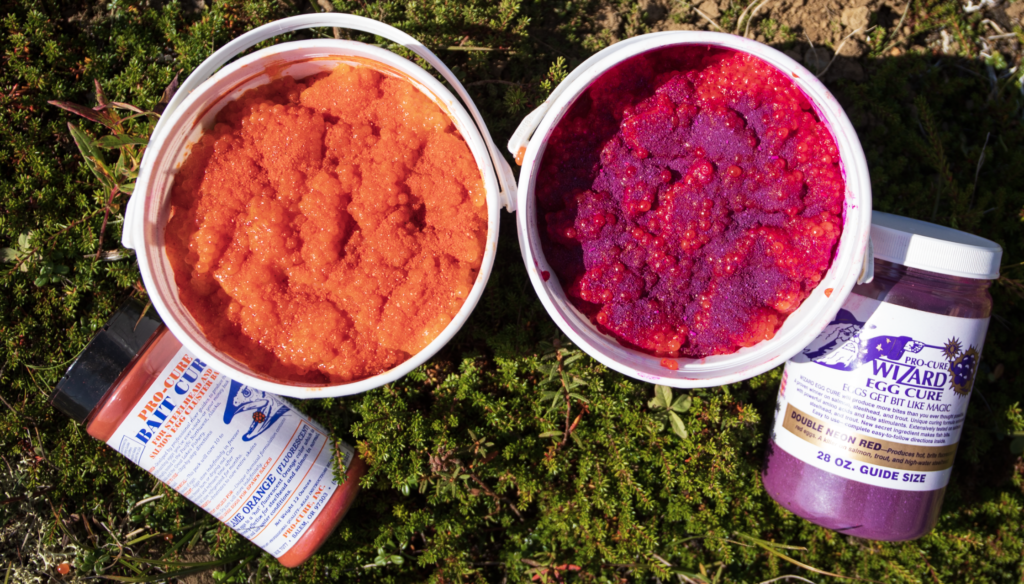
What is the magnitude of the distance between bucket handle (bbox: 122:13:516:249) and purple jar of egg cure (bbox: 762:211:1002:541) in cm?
107

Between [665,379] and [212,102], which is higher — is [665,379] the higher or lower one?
the lower one

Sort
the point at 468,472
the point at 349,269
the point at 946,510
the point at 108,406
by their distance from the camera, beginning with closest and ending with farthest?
the point at 349,269, the point at 108,406, the point at 468,472, the point at 946,510

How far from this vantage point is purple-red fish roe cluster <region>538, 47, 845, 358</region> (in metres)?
1.49

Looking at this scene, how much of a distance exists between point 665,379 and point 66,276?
198cm

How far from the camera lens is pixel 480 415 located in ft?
6.39

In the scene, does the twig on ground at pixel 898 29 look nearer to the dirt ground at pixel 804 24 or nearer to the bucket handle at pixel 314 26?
the dirt ground at pixel 804 24

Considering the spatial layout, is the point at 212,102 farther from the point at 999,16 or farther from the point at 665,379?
the point at 999,16

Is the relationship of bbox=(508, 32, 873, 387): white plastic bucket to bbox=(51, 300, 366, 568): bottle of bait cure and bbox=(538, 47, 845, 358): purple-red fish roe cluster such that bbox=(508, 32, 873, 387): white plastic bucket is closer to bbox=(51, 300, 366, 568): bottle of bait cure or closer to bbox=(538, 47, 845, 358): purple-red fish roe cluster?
bbox=(538, 47, 845, 358): purple-red fish roe cluster

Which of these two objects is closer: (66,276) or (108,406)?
(108,406)

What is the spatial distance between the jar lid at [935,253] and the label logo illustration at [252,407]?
183cm

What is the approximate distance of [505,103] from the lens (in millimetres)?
1927

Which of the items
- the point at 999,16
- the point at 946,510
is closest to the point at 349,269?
the point at 946,510

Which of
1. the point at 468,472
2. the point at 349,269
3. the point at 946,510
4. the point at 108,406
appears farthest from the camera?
the point at 946,510

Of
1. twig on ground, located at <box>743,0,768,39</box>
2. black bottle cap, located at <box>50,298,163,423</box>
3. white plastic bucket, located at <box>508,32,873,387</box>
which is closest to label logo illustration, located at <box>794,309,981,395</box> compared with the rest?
white plastic bucket, located at <box>508,32,873,387</box>
